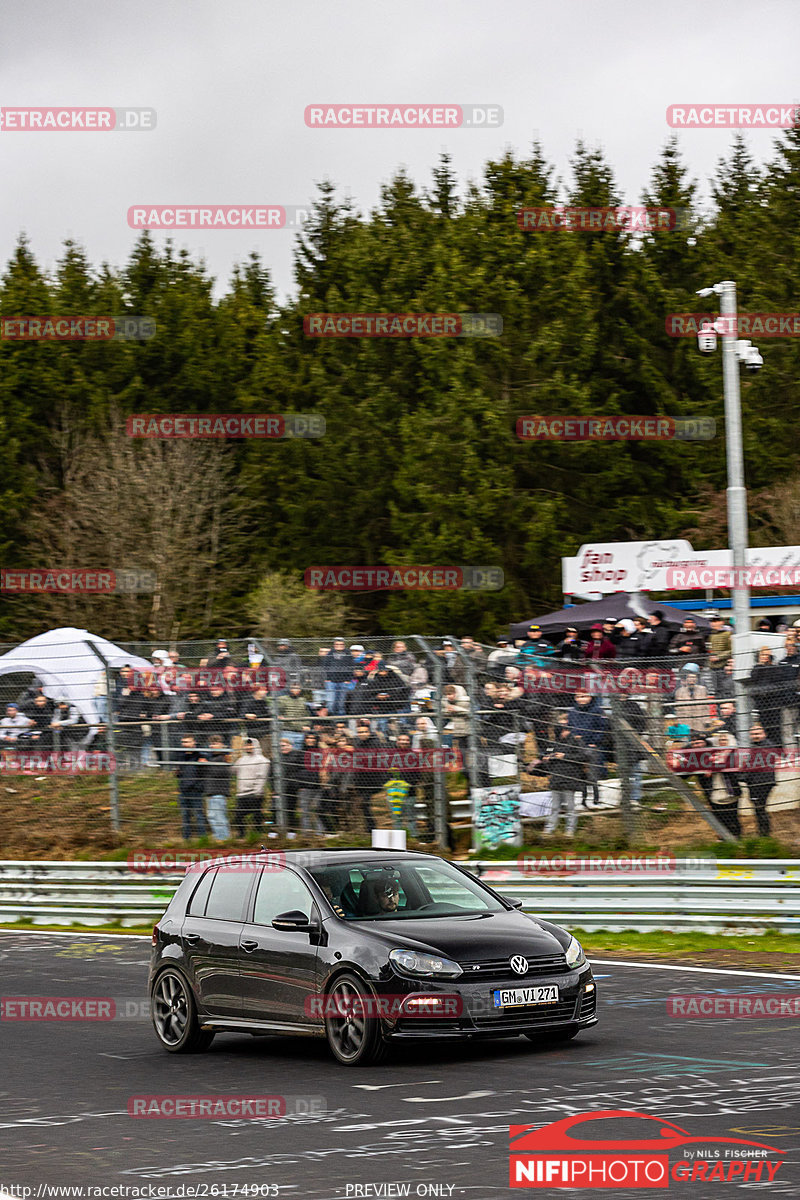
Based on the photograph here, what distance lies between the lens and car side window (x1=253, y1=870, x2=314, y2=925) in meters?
10.4

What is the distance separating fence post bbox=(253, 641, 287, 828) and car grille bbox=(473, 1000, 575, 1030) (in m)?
9.47

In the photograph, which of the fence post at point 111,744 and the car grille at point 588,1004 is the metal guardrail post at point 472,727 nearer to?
the fence post at point 111,744

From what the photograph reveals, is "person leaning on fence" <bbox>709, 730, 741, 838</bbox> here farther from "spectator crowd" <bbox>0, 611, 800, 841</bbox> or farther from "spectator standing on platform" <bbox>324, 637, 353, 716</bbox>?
"spectator standing on platform" <bbox>324, 637, 353, 716</bbox>

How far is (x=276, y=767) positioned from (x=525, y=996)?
976 centimetres

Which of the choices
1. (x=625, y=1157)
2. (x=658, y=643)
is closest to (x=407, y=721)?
(x=658, y=643)

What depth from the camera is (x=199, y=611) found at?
48406 mm

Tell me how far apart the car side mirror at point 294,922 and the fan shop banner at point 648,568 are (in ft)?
77.0

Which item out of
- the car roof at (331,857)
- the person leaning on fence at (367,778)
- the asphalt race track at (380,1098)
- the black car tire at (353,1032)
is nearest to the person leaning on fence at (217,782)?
the person leaning on fence at (367,778)

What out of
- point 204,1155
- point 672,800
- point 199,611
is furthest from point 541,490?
point 204,1155

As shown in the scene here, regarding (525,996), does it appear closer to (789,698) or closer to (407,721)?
(789,698)

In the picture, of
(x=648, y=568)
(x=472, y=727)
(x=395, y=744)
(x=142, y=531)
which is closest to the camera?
(x=472, y=727)

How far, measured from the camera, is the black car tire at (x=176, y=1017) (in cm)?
1098

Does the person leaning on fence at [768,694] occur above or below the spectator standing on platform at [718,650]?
below

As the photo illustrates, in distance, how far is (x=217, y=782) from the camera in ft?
63.7
